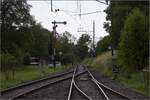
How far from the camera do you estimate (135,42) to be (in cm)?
2941

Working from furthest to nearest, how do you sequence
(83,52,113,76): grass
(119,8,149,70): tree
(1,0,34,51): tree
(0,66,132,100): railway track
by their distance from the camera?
(1,0,34,51): tree, (83,52,113,76): grass, (119,8,149,70): tree, (0,66,132,100): railway track

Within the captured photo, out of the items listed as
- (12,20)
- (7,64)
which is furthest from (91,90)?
(12,20)

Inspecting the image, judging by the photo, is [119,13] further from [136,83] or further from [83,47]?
[83,47]

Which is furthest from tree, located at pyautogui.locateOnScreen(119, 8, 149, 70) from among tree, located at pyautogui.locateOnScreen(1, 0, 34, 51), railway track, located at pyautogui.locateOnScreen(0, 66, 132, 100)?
tree, located at pyautogui.locateOnScreen(1, 0, 34, 51)

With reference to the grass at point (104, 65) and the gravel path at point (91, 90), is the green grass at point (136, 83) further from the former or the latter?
the grass at point (104, 65)

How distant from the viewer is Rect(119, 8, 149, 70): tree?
29219 millimetres

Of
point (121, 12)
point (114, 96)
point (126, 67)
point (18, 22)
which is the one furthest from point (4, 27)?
point (114, 96)

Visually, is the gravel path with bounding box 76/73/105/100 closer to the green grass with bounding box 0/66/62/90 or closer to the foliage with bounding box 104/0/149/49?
the green grass with bounding box 0/66/62/90

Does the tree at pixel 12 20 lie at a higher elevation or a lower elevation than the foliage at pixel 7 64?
higher

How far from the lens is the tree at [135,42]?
95.9ft

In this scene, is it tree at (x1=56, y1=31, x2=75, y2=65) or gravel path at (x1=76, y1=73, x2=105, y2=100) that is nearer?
gravel path at (x1=76, y1=73, x2=105, y2=100)

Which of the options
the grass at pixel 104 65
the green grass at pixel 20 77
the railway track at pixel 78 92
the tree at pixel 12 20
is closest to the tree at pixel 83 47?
the tree at pixel 12 20

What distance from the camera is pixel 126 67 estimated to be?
99.8 feet

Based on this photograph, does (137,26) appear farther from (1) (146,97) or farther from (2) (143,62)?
(1) (146,97)
